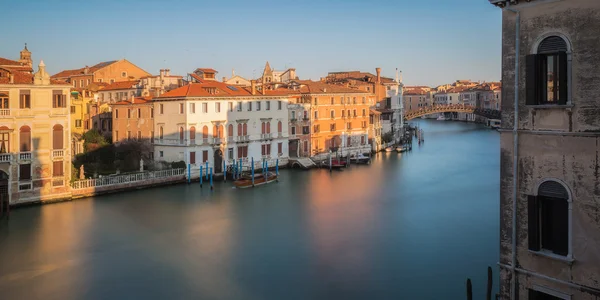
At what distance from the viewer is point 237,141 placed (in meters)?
21.9

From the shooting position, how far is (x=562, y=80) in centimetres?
425

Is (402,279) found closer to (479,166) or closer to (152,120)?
(152,120)

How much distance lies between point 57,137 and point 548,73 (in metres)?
13.9

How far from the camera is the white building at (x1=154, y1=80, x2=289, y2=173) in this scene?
20172 mm

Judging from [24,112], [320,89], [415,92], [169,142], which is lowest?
[169,142]

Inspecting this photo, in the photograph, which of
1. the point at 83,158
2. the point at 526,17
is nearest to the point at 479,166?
the point at 83,158

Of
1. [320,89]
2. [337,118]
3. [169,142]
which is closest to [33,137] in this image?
[169,142]

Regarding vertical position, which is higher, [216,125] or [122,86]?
[122,86]

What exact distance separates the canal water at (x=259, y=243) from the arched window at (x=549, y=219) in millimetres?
3925

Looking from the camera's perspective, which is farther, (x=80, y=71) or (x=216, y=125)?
(x=80, y=71)

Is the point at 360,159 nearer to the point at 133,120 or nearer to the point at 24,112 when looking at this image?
the point at 133,120

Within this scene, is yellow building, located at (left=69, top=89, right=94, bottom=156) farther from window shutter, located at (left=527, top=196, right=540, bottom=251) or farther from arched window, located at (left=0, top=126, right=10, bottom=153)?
window shutter, located at (left=527, top=196, right=540, bottom=251)

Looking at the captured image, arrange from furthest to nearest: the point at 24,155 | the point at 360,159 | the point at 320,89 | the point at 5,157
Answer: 1. the point at 320,89
2. the point at 360,159
3. the point at 24,155
4. the point at 5,157

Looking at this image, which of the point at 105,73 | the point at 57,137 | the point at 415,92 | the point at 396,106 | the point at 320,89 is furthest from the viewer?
the point at 415,92
